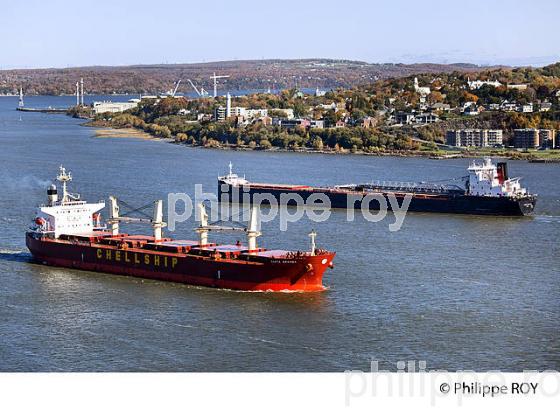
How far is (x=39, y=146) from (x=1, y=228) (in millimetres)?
9788

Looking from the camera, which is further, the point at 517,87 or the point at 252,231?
the point at 517,87

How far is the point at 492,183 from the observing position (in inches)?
456

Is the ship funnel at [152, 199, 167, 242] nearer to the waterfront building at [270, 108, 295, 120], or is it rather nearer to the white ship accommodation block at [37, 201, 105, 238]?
the white ship accommodation block at [37, 201, 105, 238]

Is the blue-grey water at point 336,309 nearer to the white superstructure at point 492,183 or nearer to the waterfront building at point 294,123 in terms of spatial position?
the white superstructure at point 492,183

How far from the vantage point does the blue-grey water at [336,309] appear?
565 centimetres

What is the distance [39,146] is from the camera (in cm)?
1906

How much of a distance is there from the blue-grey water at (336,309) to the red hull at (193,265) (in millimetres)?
104

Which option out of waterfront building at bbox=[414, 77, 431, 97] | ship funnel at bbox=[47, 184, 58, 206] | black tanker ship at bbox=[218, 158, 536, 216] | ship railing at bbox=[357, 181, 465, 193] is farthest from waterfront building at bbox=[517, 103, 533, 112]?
ship funnel at bbox=[47, 184, 58, 206]

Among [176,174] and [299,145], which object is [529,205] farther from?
[299,145]

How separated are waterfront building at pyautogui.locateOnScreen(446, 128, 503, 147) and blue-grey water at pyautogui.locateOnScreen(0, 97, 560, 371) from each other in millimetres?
9197

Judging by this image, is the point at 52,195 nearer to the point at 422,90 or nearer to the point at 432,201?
the point at 432,201

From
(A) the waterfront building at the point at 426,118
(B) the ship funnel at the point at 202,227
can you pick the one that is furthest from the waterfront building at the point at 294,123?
(B) the ship funnel at the point at 202,227

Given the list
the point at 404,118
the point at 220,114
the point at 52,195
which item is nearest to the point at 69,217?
the point at 52,195

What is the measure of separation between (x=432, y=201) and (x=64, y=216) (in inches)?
180
